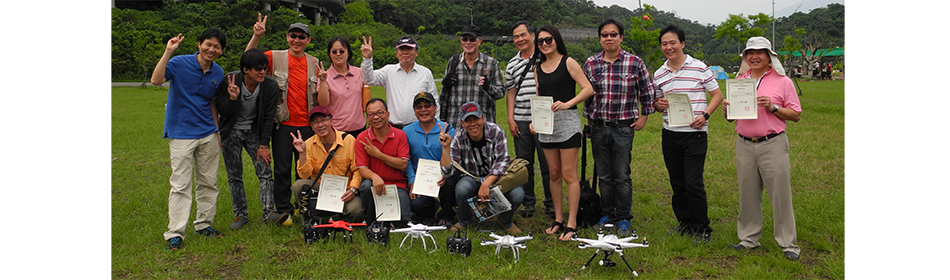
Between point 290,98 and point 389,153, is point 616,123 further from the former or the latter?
point 290,98

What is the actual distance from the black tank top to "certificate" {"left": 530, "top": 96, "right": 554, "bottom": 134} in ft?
0.50

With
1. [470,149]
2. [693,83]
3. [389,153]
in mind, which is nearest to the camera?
[693,83]

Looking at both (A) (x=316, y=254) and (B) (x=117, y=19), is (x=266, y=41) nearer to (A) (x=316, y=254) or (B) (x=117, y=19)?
(B) (x=117, y=19)

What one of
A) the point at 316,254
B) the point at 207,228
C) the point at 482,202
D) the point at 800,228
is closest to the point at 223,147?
the point at 207,228

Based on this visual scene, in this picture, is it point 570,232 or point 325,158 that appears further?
point 325,158

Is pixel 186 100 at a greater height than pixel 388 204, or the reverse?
pixel 186 100

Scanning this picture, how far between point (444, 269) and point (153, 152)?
27.7ft

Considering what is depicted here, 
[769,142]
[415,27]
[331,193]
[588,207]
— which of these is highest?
[415,27]

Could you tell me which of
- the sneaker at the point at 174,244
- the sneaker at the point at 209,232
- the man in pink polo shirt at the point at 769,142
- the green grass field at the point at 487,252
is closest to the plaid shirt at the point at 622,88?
the man in pink polo shirt at the point at 769,142

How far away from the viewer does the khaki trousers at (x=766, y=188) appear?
4.19 meters

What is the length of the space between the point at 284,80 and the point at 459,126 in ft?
5.93

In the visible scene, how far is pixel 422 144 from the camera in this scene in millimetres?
5527

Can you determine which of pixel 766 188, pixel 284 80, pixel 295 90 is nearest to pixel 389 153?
pixel 295 90

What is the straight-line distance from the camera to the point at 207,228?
17.2ft
